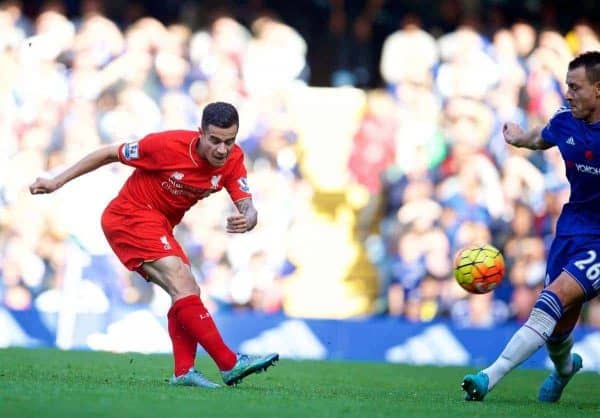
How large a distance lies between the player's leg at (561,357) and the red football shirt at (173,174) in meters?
2.33

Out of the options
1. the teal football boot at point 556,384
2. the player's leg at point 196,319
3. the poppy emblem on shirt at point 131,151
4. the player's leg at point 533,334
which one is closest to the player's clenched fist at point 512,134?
the player's leg at point 533,334

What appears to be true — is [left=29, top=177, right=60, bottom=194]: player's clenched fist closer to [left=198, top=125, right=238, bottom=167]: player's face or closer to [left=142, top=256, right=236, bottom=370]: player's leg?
[left=142, top=256, right=236, bottom=370]: player's leg

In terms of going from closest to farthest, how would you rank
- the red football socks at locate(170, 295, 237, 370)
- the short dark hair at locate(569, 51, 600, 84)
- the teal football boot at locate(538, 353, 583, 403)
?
1. the short dark hair at locate(569, 51, 600, 84)
2. the red football socks at locate(170, 295, 237, 370)
3. the teal football boot at locate(538, 353, 583, 403)

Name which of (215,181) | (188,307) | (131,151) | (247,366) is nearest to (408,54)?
(215,181)

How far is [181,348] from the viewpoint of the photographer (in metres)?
8.74

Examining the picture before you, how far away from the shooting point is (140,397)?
7.41 metres

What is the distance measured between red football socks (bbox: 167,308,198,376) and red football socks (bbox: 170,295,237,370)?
0.18m

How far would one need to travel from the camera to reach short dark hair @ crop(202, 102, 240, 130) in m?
8.47

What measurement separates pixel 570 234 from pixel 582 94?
0.94 metres

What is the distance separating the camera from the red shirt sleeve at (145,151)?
28.7 feet

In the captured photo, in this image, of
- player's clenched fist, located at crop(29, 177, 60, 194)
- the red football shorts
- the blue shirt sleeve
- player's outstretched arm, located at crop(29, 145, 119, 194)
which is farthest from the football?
player's clenched fist, located at crop(29, 177, 60, 194)

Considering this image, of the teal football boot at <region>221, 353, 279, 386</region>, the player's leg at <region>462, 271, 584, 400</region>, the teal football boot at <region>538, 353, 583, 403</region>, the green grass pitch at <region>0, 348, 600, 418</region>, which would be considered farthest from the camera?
the teal football boot at <region>538, 353, 583, 403</region>

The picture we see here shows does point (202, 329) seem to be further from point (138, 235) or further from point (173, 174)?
point (173, 174)

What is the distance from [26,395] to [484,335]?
31.1 ft
